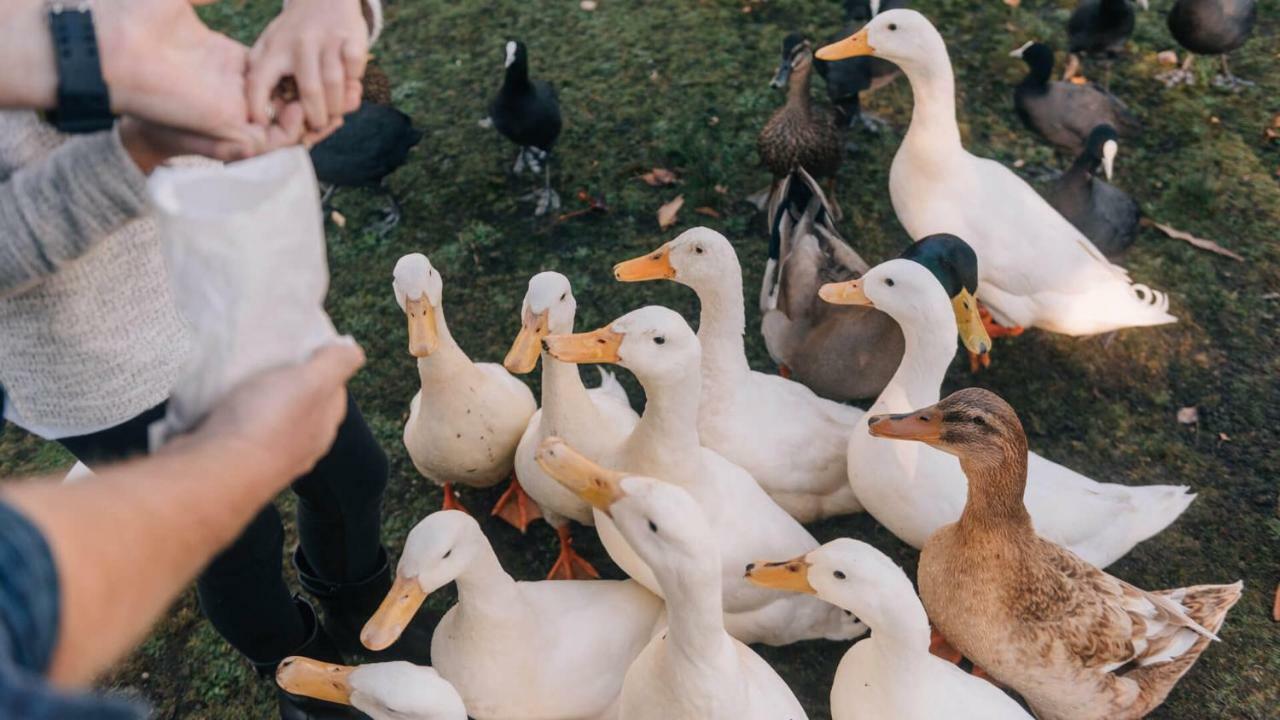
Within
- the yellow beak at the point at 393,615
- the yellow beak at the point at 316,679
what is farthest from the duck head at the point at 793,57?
the yellow beak at the point at 316,679

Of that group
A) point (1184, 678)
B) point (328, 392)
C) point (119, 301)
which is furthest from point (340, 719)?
point (1184, 678)

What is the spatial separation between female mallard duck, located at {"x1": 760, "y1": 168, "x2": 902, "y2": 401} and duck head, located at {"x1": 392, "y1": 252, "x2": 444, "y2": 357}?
1.48 m

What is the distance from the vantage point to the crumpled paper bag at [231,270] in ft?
3.48

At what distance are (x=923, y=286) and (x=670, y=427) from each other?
971 millimetres

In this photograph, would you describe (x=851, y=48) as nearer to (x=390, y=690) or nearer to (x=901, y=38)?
(x=901, y=38)

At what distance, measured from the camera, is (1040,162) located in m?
4.63

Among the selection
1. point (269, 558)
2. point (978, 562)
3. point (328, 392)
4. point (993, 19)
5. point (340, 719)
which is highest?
point (328, 392)

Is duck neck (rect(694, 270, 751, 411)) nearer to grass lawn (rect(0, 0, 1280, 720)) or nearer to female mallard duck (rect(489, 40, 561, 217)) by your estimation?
grass lawn (rect(0, 0, 1280, 720))

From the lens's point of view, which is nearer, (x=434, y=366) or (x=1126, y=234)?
(x=434, y=366)

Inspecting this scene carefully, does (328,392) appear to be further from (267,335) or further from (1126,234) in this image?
(1126,234)

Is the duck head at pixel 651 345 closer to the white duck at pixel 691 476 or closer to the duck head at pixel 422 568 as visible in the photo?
the white duck at pixel 691 476

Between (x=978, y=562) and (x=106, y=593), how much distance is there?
228 centimetres

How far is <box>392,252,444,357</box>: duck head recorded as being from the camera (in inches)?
109

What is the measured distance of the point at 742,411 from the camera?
3078 millimetres
